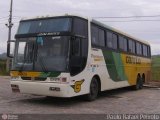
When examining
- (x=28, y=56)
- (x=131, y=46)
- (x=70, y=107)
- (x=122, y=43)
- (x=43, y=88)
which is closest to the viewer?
(x=43, y=88)

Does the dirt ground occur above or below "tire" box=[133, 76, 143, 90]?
below

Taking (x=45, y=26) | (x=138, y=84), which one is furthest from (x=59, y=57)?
(x=138, y=84)

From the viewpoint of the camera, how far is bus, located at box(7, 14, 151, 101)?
41.6 feet

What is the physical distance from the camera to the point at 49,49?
42.5 feet

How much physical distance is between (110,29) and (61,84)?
550 cm

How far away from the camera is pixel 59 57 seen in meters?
12.8

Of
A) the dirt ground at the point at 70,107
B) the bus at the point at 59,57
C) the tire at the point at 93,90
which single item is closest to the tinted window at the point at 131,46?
the bus at the point at 59,57

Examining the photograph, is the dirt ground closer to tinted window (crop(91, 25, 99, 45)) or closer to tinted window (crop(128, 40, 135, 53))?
tinted window (crop(91, 25, 99, 45))

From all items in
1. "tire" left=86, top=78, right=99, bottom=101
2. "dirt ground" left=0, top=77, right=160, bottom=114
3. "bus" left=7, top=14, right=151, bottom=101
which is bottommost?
"dirt ground" left=0, top=77, right=160, bottom=114

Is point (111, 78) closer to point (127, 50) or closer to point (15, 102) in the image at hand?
point (127, 50)

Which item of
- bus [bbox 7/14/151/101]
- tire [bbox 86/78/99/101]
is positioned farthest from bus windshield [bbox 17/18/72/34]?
tire [bbox 86/78/99/101]

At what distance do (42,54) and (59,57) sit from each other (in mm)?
698

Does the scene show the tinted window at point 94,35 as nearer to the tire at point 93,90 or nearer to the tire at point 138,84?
the tire at point 93,90

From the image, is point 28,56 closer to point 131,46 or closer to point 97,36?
point 97,36
